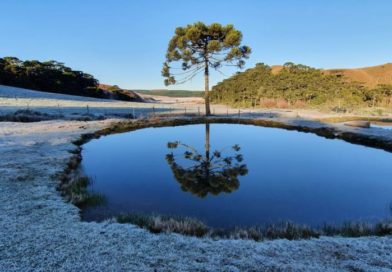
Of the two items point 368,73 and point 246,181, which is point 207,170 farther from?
point 368,73

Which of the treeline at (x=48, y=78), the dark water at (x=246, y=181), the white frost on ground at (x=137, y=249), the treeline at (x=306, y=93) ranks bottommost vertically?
the dark water at (x=246, y=181)

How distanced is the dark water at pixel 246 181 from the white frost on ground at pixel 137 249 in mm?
1365

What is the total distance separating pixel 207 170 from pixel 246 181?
2240 mm

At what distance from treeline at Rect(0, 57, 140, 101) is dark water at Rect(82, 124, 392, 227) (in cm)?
6416

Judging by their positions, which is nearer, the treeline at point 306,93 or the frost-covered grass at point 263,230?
the frost-covered grass at point 263,230

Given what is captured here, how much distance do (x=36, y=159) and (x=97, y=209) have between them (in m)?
6.15

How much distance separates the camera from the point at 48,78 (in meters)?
76.2

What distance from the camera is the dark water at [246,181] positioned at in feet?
27.9

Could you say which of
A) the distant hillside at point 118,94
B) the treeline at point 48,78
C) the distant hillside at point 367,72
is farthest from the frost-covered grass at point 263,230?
the distant hillside at point 367,72

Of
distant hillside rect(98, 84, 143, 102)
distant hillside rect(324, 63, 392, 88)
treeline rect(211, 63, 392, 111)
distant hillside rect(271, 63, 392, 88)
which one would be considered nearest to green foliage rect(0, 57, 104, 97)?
distant hillside rect(98, 84, 143, 102)

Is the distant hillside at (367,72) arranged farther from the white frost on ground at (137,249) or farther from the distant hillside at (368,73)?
the white frost on ground at (137,249)

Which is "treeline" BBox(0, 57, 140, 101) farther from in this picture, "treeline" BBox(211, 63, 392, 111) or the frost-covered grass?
the frost-covered grass

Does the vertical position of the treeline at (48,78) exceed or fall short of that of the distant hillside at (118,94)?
it exceeds it

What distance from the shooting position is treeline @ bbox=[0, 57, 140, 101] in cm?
7062
